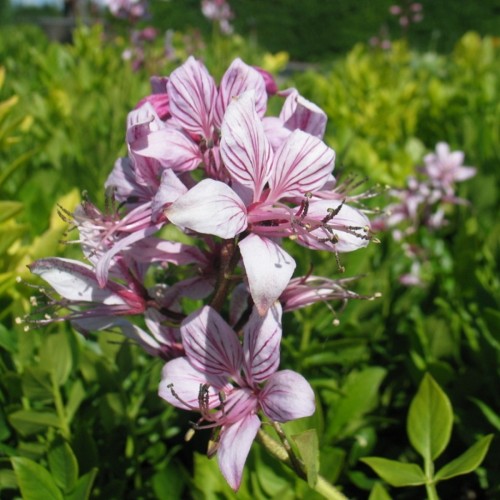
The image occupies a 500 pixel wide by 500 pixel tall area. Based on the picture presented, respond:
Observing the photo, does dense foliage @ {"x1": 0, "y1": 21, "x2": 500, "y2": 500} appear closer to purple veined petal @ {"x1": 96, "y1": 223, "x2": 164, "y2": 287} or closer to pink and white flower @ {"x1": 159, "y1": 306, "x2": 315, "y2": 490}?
pink and white flower @ {"x1": 159, "y1": 306, "x2": 315, "y2": 490}

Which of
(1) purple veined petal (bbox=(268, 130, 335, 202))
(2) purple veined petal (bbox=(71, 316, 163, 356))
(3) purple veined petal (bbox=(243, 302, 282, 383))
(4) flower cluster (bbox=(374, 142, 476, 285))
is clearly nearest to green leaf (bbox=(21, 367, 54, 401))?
(2) purple veined petal (bbox=(71, 316, 163, 356))

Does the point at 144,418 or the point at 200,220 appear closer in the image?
the point at 200,220

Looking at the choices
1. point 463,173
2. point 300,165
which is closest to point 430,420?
point 300,165

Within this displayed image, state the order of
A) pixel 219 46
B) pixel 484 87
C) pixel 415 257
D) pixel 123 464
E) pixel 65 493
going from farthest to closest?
pixel 219 46 < pixel 484 87 < pixel 415 257 < pixel 123 464 < pixel 65 493

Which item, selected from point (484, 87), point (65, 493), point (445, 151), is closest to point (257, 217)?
point (65, 493)

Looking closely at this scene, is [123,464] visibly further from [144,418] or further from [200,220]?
[200,220]

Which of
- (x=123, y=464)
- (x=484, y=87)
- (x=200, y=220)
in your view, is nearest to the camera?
(x=200, y=220)
